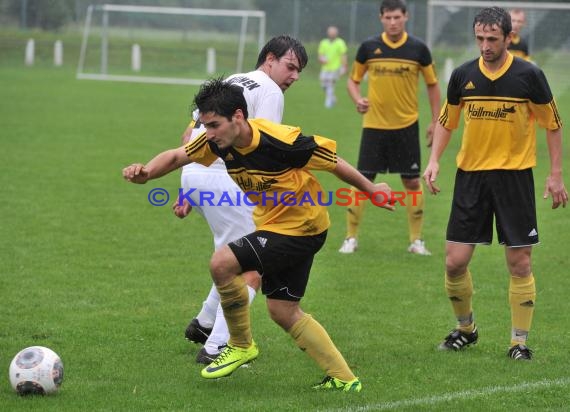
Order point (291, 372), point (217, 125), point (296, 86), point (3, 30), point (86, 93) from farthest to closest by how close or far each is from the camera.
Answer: point (3, 30)
point (296, 86)
point (86, 93)
point (291, 372)
point (217, 125)

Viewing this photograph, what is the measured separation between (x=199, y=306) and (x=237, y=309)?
2333 mm

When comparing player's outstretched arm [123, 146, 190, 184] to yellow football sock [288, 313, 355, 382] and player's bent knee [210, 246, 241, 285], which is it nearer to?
player's bent knee [210, 246, 241, 285]

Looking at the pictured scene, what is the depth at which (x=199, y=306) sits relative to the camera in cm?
790

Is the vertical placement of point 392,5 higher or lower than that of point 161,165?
higher

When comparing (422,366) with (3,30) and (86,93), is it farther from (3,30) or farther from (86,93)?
(3,30)

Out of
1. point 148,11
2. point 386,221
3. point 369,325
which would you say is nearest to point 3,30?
point 148,11

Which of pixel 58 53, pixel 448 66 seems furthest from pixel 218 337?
pixel 58 53

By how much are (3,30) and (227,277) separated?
131 feet

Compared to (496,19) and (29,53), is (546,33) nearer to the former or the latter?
(496,19)

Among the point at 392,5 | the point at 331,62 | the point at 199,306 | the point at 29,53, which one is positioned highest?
the point at 392,5

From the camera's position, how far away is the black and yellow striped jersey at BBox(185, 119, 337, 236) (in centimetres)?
539

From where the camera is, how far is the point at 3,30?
4266 cm

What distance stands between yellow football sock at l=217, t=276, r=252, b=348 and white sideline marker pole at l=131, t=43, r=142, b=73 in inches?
1272

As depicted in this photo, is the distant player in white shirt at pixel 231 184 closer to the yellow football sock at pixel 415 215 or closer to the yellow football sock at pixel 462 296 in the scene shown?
the yellow football sock at pixel 462 296
